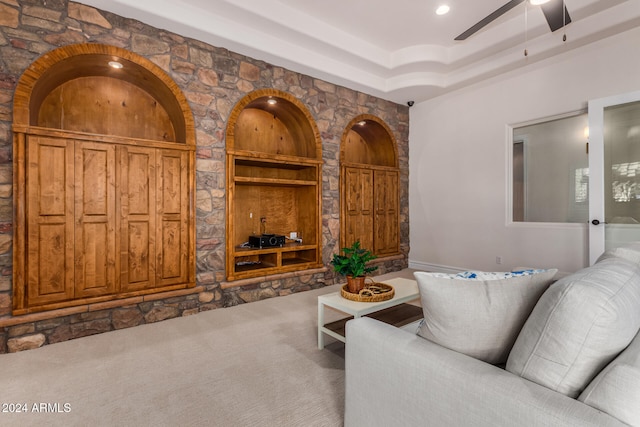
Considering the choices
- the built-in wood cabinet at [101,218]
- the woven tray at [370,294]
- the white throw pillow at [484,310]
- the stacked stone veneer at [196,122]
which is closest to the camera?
the white throw pillow at [484,310]

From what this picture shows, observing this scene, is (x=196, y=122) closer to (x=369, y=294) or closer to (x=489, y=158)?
(x=369, y=294)

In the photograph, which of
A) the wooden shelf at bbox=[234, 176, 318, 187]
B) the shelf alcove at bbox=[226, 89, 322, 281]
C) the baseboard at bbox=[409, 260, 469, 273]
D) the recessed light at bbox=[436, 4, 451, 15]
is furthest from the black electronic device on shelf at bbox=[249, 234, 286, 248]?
the recessed light at bbox=[436, 4, 451, 15]

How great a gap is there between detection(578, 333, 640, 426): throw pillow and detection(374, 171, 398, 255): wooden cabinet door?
4357mm

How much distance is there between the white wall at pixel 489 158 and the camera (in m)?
3.76

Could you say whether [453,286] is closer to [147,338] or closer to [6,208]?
[147,338]

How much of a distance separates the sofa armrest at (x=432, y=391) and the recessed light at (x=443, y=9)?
3.65m

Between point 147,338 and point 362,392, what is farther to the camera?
point 147,338

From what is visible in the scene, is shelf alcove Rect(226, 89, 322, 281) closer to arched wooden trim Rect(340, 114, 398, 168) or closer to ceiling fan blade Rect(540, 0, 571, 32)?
arched wooden trim Rect(340, 114, 398, 168)

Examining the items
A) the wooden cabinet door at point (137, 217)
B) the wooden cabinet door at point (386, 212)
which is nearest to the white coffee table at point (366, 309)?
the wooden cabinet door at point (137, 217)

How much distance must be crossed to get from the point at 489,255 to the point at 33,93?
18.2ft

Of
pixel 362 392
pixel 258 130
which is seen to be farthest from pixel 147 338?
pixel 258 130

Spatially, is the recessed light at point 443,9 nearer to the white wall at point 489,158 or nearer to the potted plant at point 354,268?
the white wall at point 489,158

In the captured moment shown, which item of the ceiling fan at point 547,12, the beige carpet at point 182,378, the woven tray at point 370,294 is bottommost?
the beige carpet at point 182,378

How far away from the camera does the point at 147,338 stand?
274cm
